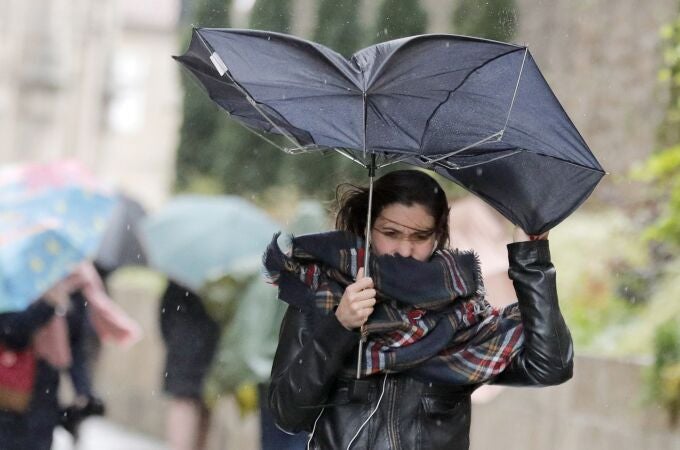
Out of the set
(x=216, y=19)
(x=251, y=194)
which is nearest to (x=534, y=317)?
(x=251, y=194)

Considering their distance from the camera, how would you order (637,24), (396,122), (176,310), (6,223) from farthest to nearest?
(637,24) → (176,310) → (6,223) → (396,122)

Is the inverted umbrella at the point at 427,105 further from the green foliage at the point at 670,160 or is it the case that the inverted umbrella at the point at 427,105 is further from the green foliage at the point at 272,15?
the green foliage at the point at 272,15

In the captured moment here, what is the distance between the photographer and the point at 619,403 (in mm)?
9680

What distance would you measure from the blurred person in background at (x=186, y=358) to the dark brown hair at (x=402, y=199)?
21.7 feet

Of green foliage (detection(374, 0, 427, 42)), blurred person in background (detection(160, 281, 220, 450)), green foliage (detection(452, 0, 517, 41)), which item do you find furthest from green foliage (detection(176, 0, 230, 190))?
blurred person in background (detection(160, 281, 220, 450))

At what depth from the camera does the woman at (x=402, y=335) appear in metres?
4.01

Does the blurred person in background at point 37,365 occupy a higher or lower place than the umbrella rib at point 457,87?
lower

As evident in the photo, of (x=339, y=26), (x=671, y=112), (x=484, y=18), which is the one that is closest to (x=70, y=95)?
(x=339, y=26)

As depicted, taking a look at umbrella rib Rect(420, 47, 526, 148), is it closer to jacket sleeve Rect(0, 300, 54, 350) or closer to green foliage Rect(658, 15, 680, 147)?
jacket sleeve Rect(0, 300, 54, 350)

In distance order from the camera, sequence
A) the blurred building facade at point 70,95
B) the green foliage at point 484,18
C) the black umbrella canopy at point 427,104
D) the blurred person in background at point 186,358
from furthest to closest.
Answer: the blurred building facade at point 70,95
the green foliage at point 484,18
the blurred person in background at point 186,358
the black umbrella canopy at point 427,104

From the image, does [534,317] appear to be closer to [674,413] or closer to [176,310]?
[674,413]

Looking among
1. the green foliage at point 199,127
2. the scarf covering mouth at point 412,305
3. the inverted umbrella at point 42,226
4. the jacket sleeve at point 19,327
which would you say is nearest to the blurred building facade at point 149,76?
the green foliage at point 199,127

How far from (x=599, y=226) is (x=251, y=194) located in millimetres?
5971

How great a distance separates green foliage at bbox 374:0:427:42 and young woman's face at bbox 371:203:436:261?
34.6 feet
